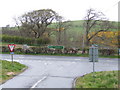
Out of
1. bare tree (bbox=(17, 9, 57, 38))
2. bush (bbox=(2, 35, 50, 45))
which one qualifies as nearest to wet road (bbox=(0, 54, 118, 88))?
bush (bbox=(2, 35, 50, 45))

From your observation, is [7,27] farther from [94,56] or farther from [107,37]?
[94,56]

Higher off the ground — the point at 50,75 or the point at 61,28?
the point at 61,28

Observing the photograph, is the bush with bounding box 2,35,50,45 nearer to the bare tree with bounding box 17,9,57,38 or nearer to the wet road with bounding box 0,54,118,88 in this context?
the bare tree with bounding box 17,9,57,38

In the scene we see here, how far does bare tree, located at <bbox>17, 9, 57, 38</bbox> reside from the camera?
38.3 m

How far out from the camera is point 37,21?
126 feet

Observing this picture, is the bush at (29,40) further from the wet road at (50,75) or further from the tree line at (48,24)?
the wet road at (50,75)

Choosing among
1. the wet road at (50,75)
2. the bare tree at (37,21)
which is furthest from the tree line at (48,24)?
the wet road at (50,75)

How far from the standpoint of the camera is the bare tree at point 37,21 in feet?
126

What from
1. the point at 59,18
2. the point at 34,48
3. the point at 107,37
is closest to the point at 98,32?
the point at 107,37

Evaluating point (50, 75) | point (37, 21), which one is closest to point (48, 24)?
point (37, 21)

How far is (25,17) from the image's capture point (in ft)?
131

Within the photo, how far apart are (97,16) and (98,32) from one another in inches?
119

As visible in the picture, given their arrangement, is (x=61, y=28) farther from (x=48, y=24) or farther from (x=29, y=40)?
(x=29, y=40)

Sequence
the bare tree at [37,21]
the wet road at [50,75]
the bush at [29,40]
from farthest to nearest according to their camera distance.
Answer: the bare tree at [37,21] < the bush at [29,40] < the wet road at [50,75]
